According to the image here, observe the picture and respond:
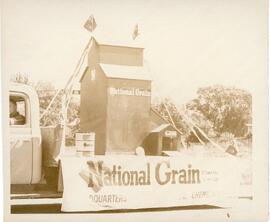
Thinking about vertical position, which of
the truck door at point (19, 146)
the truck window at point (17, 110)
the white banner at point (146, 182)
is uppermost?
the truck window at point (17, 110)

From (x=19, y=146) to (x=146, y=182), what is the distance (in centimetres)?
72

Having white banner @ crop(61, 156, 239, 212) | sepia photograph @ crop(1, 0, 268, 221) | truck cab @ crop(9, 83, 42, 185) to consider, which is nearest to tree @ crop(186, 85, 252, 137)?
sepia photograph @ crop(1, 0, 268, 221)

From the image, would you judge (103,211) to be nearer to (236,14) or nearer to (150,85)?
(150,85)

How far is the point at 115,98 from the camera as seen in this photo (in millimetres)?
2459

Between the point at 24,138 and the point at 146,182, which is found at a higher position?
the point at 24,138

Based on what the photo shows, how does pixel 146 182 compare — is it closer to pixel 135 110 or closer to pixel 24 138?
pixel 135 110

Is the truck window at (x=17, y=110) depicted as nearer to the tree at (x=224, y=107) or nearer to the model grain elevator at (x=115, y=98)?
the model grain elevator at (x=115, y=98)

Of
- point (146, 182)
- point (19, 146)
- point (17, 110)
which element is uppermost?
point (17, 110)

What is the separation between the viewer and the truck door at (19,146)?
2371 millimetres

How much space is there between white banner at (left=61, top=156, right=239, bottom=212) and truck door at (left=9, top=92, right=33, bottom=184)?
19 centimetres

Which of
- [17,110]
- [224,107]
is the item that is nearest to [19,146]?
[17,110]

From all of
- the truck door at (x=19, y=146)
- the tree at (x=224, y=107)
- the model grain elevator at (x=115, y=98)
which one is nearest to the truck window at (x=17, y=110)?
the truck door at (x=19, y=146)

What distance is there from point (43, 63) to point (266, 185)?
145 centimetres

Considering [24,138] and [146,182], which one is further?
[146,182]
